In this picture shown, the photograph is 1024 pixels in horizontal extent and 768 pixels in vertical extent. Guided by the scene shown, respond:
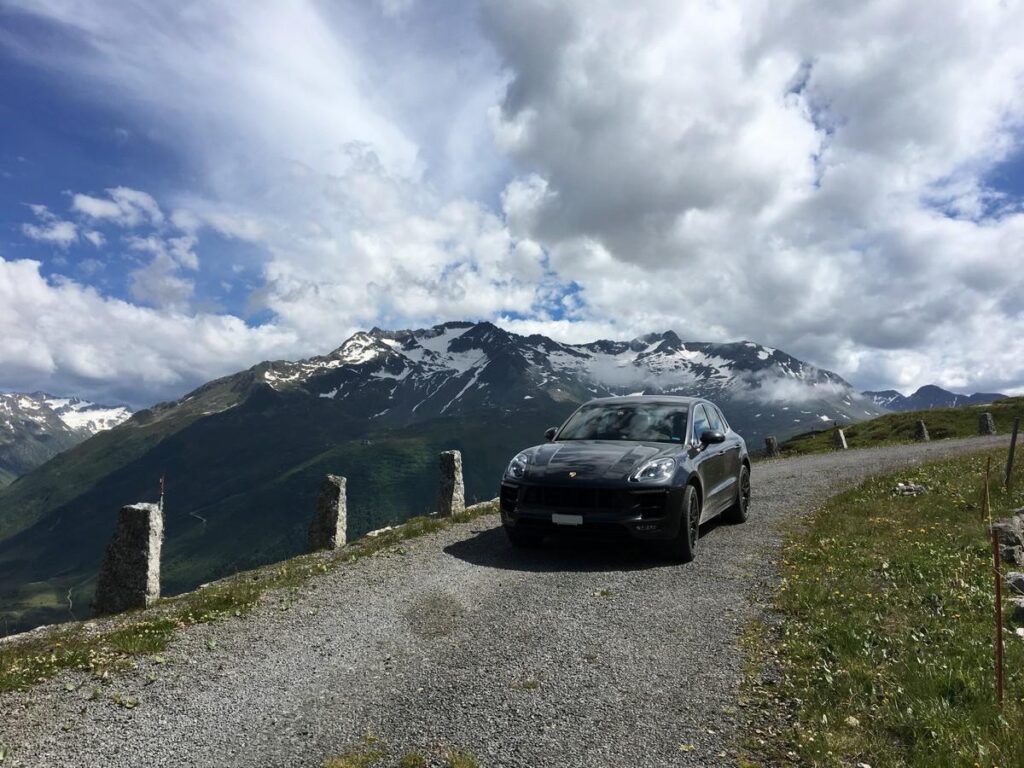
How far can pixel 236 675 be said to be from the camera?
247 inches

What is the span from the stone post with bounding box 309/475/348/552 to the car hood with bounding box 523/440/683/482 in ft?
17.4

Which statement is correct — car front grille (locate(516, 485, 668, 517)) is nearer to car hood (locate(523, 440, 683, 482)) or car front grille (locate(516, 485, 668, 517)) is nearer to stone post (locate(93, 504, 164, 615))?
car hood (locate(523, 440, 683, 482))

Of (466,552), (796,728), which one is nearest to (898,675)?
(796,728)

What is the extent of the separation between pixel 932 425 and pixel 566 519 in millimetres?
49907

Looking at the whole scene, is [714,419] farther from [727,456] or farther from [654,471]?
[654,471]

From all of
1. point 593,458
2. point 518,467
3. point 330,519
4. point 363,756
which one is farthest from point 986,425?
point 363,756

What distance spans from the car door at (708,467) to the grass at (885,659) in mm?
1466

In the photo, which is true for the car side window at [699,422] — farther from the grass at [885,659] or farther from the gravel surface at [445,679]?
the gravel surface at [445,679]

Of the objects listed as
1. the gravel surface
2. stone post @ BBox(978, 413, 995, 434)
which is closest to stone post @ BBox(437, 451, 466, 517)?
the gravel surface

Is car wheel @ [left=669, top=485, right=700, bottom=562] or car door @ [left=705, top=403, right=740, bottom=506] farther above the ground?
car door @ [left=705, top=403, right=740, bottom=506]

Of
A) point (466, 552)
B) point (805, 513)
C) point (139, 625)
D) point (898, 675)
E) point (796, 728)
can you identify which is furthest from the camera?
point (805, 513)

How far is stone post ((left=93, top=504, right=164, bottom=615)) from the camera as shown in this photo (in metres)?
9.96

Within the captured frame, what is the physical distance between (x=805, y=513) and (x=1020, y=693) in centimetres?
1006

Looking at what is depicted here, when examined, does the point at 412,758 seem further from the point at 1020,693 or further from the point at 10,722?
the point at 1020,693
